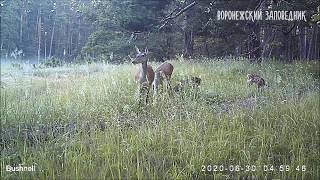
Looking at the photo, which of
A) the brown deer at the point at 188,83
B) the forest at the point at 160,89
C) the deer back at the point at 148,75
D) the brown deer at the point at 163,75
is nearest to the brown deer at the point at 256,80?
the forest at the point at 160,89

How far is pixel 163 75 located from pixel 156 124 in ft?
1.40

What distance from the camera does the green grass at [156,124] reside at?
1.85 meters

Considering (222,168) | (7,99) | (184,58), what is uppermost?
(184,58)

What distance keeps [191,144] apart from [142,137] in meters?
0.25

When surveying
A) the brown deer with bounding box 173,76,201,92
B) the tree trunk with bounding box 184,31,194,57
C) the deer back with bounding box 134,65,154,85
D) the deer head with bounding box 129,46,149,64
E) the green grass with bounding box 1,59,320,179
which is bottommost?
the green grass with bounding box 1,59,320,179

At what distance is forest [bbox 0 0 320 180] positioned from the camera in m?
1.90

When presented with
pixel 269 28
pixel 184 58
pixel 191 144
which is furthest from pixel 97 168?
pixel 269 28

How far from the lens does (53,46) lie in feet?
7.51

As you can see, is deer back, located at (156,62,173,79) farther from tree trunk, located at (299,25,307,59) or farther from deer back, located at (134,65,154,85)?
tree trunk, located at (299,25,307,59)

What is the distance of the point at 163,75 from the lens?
7.93ft

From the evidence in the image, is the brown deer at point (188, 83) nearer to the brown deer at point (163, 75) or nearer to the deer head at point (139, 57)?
the brown deer at point (163, 75)

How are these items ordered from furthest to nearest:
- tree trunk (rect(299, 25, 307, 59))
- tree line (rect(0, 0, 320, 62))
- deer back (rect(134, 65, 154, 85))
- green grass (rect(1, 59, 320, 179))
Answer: tree trunk (rect(299, 25, 307, 59))
deer back (rect(134, 65, 154, 85))
tree line (rect(0, 0, 320, 62))
green grass (rect(1, 59, 320, 179))

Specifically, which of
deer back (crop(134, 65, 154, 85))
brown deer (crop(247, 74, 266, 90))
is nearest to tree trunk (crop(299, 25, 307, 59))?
brown deer (crop(247, 74, 266, 90))

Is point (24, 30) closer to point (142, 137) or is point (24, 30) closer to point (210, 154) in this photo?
point (142, 137)
